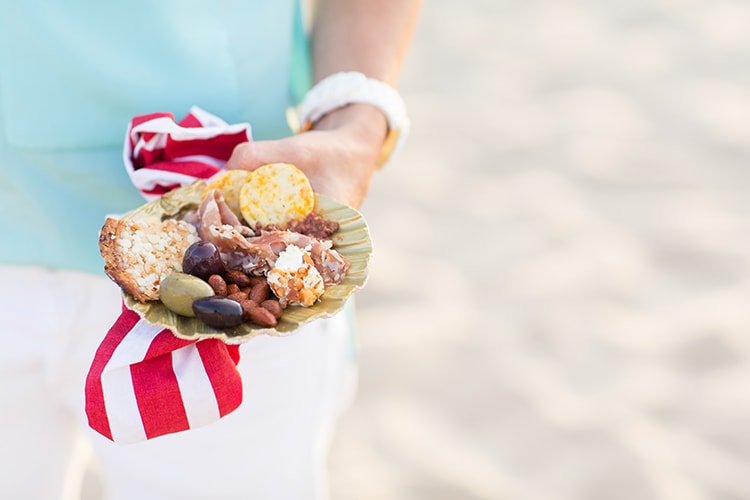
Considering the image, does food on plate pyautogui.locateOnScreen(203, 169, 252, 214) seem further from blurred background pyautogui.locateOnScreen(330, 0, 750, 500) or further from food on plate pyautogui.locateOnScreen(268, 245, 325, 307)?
blurred background pyautogui.locateOnScreen(330, 0, 750, 500)

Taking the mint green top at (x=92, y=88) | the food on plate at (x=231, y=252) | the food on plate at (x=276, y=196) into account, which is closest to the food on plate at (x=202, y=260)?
the food on plate at (x=231, y=252)

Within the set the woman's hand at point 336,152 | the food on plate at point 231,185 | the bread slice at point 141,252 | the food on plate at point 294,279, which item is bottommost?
the bread slice at point 141,252

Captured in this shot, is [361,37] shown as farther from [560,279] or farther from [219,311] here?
[560,279]

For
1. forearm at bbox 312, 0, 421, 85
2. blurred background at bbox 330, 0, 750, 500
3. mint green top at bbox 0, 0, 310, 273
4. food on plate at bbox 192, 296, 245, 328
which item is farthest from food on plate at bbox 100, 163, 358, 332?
blurred background at bbox 330, 0, 750, 500

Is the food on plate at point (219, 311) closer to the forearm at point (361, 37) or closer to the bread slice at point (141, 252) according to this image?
the bread slice at point (141, 252)

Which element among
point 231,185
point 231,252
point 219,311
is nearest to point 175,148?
point 231,185
